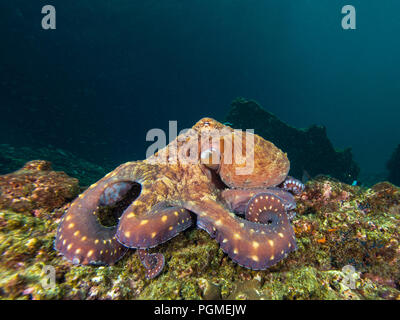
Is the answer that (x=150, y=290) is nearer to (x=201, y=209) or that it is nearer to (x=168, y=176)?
(x=201, y=209)

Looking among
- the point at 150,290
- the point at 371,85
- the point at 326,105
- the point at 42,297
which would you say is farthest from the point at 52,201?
the point at 371,85

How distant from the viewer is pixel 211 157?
2.70 m

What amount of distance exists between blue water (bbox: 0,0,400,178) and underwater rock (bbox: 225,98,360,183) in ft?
93.2

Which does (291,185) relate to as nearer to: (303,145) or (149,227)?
(149,227)

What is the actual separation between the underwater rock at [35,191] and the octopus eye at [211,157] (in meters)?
2.71

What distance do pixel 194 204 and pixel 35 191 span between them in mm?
3143

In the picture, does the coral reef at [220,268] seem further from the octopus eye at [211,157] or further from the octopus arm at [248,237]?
the octopus eye at [211,157]

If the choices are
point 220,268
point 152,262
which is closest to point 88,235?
point 152,262

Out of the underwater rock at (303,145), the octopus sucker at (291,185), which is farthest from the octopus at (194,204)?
the underwater rock at (303,145)

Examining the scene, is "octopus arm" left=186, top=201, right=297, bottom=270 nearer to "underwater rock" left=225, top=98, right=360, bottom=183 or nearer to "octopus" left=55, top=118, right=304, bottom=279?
"octopus" left=55, top=118, right=304, bottom=279

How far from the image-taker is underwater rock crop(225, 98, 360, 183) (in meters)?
18.8

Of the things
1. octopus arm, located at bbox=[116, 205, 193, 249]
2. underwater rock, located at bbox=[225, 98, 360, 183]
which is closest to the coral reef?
octopus arm, located at bbox=[116, 205, 193, 249]

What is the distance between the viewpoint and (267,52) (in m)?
105

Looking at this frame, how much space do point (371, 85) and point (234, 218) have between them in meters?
230
